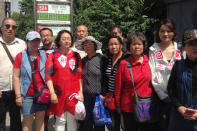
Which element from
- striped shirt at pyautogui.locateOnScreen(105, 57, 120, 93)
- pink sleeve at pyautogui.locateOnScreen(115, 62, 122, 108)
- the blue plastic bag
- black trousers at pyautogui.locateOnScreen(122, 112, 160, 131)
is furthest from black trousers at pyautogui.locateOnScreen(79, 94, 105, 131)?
black trousers at pyautogui.locateOnScreen(122, 112, 160, 131)

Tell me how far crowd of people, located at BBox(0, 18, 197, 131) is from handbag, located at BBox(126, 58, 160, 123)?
6cm

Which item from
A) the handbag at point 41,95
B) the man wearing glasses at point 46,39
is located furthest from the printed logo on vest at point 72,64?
the man wearing glasses at point 46,39

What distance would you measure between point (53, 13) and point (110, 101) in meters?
2.87

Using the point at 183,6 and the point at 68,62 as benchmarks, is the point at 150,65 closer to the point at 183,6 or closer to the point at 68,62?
the point at 68,62

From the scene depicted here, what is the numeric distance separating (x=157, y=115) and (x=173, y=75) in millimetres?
667

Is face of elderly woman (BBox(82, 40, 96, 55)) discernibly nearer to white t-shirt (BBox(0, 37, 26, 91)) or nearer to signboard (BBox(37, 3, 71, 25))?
white t-shirt (BBox(0, 37, 26, 91))

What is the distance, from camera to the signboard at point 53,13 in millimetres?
4848

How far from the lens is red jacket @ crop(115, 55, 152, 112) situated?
9.02 feet

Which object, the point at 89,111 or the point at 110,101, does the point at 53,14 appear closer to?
the point at 89,111

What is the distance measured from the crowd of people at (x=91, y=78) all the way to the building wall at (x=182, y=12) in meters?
3.53

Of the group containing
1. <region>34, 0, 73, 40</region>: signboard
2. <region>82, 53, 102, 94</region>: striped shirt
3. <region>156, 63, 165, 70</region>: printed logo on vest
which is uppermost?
<region>34, 0, 73, 40</region>: signboard

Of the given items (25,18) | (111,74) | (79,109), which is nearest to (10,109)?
(79,109)

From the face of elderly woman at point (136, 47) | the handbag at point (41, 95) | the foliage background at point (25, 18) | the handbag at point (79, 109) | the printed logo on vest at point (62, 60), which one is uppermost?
the foliage background at point (25, 18)

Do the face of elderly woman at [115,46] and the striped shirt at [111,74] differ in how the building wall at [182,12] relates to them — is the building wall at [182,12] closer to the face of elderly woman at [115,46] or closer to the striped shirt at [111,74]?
the face of elderly woman at [115,46]
